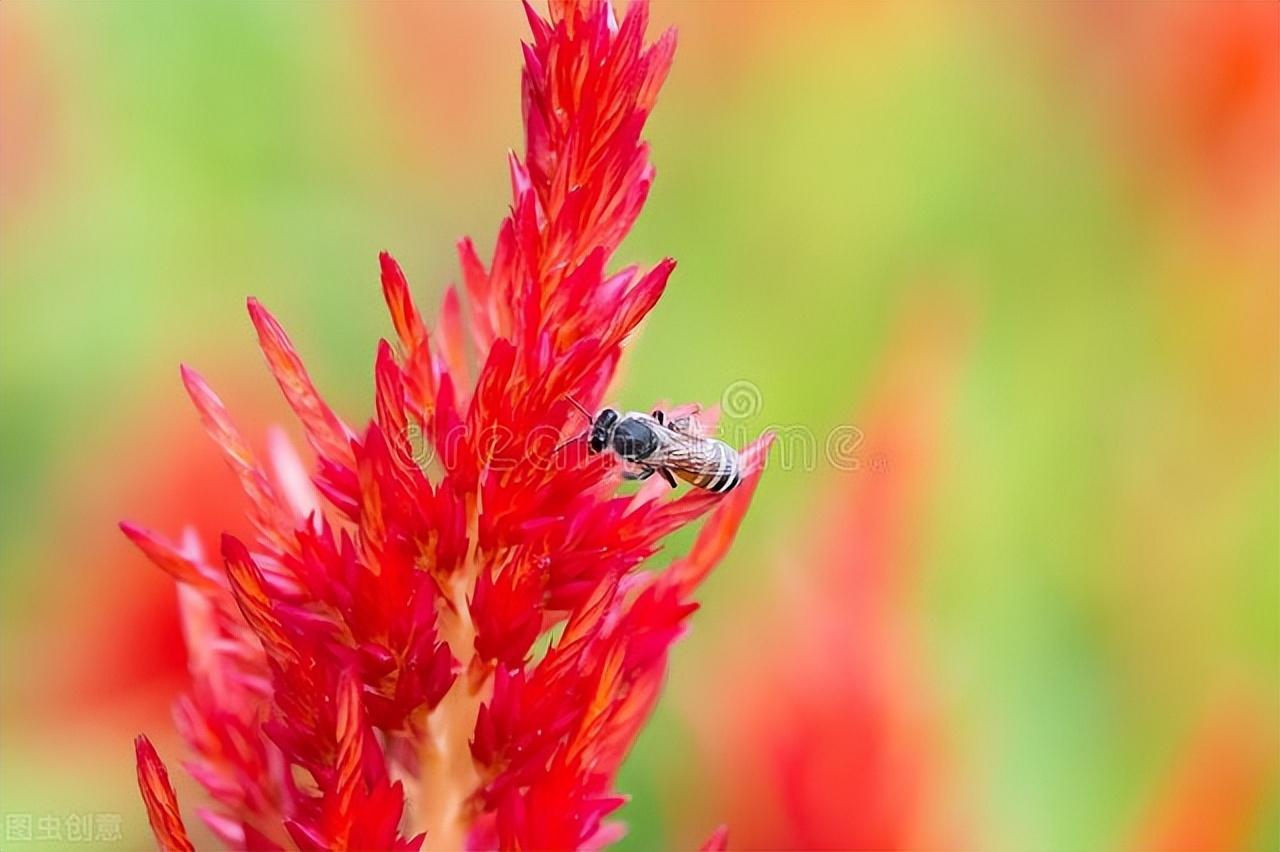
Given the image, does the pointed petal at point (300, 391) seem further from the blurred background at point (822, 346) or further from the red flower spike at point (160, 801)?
the blurred background at point (822, 346)

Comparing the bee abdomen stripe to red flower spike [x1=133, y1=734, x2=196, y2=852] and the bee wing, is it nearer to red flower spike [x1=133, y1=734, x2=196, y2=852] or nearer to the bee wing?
the bee wing

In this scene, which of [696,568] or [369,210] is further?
[369,210]

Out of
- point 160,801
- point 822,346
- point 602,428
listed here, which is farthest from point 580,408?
point 822,346

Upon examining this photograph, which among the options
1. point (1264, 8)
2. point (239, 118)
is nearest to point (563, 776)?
point (239, 118)

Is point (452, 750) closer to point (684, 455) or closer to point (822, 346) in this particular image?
point (684, 455)

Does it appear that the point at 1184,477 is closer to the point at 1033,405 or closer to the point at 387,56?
the point at 1033,405
